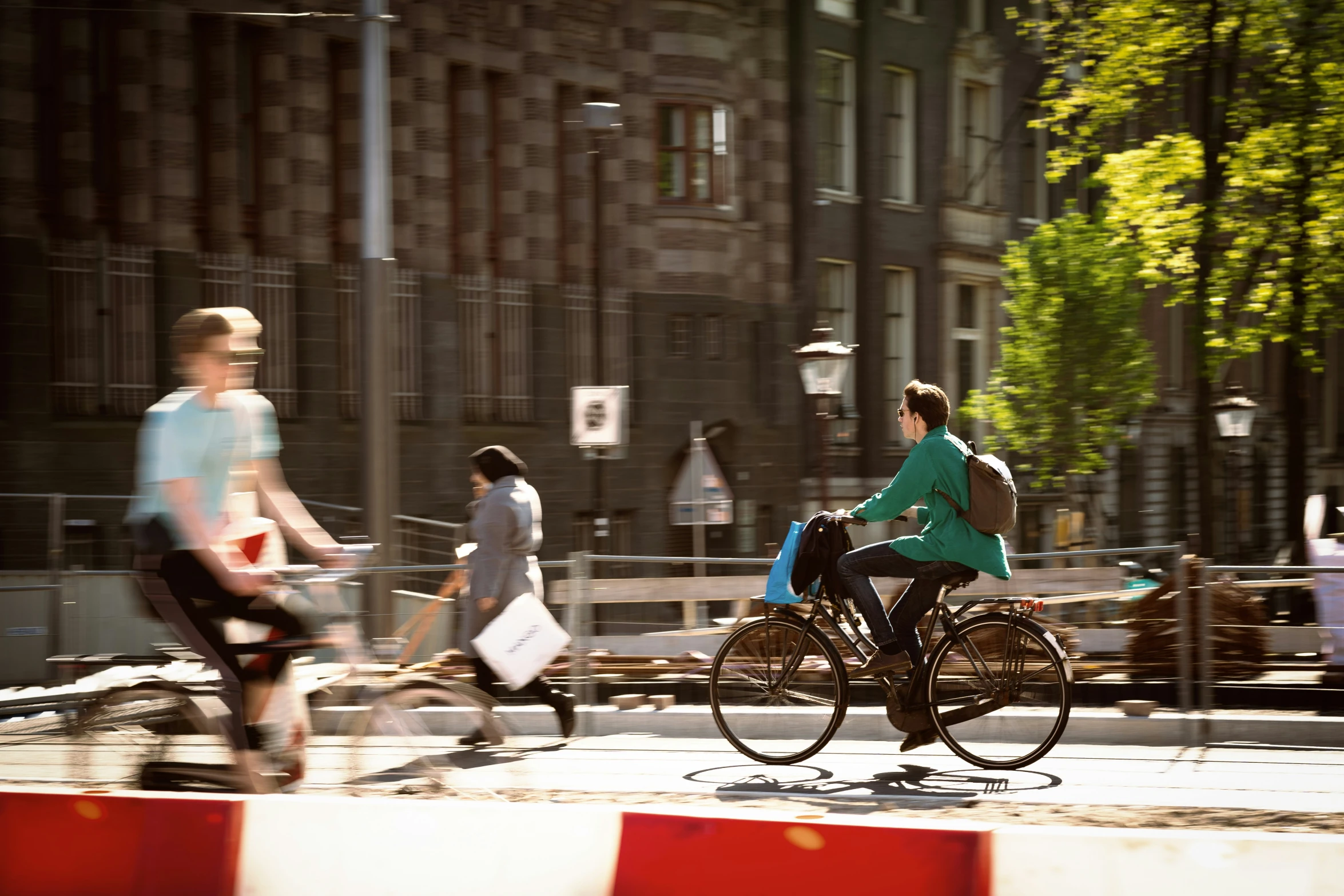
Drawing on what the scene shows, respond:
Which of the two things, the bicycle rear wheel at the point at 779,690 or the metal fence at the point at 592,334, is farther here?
the metal fence at the point at 592,334

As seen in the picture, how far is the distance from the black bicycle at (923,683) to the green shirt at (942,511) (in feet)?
0.40

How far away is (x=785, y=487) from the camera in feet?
95.7

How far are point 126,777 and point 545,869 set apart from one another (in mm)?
2088

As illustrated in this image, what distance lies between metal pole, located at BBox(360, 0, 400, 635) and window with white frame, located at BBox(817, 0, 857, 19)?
1757cm

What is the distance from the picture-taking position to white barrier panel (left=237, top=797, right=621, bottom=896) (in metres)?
4.65

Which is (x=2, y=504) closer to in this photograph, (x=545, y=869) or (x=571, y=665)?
(x=571, y=665)

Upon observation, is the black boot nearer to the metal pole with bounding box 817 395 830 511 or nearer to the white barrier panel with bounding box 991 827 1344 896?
the white barrier panel with bounding box 991 827 1344 896

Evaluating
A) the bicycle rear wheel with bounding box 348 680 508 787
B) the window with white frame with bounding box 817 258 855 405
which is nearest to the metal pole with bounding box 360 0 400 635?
the bicycle rear wheel with bounding box 348 680 508 787

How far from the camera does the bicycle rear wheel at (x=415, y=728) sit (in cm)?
575

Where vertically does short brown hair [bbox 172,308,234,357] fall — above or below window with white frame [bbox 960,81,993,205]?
below

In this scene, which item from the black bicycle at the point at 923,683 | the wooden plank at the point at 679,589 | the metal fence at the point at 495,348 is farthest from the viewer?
the metal fence at the point at 495,348

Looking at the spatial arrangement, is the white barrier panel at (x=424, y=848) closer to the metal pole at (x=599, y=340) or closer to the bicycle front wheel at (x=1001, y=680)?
the bicycle front wheel at (x=1001, y=680)

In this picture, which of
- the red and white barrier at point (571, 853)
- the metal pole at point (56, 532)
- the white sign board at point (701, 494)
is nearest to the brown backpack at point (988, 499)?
the red and white barrier at point (571, 853)

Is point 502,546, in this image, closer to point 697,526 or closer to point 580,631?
point 580,631
